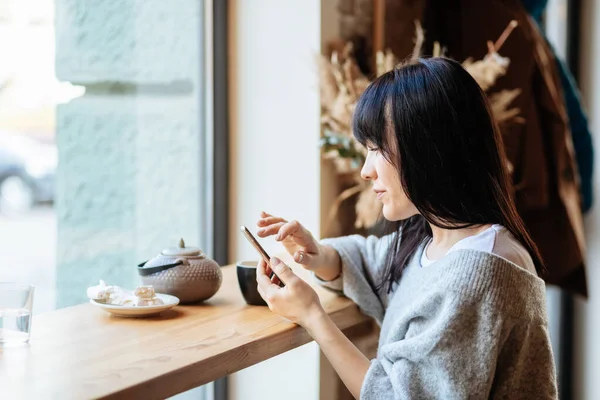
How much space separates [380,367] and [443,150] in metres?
0.39

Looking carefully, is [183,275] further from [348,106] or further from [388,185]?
[348,106]

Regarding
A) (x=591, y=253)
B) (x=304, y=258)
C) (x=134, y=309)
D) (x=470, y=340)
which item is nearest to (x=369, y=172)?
(x=304, y=258)

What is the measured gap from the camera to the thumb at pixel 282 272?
1318mm

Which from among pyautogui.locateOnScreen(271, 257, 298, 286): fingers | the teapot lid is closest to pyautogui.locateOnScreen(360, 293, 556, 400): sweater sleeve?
pyautogui.locateOnScreen(271, 257, 298, 286): fingers

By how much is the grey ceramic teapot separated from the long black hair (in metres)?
0.43

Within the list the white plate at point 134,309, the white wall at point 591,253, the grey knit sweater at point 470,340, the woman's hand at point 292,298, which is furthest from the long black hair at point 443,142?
the white wall at point 591,253

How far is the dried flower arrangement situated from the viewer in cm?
194

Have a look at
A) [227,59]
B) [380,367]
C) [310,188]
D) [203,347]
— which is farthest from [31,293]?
[227,59]

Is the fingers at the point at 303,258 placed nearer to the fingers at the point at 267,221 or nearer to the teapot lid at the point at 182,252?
the fingers at the point at 267,221

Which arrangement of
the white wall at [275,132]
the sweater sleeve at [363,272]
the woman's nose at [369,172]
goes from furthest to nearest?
the white wall at [275,132] < the sweater sleeve at [363,272] < the woman's nose at [369,172]

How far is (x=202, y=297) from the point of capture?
1477 millimetres

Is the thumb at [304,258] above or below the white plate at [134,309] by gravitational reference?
above

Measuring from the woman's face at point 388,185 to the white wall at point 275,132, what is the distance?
680 millimetres

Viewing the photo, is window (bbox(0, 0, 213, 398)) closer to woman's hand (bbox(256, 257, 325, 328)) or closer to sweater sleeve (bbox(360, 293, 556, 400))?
woman's hand (bbox(256, 257, 325, 328))
